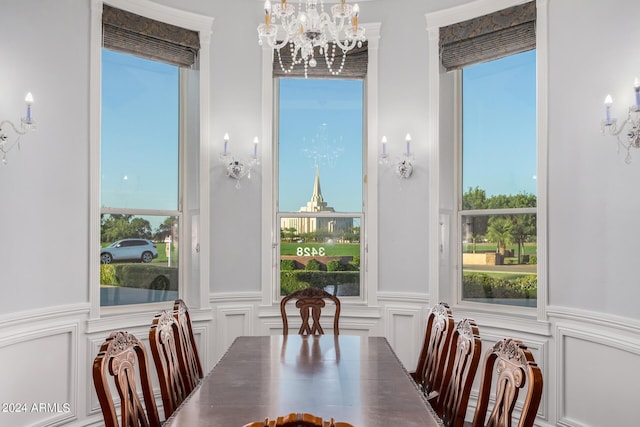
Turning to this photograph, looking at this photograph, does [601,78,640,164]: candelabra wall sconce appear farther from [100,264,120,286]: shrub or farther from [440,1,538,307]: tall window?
[100,264,120,286]: shrub

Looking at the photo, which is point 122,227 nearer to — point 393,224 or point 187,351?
point 187,351

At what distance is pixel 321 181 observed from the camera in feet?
13.6

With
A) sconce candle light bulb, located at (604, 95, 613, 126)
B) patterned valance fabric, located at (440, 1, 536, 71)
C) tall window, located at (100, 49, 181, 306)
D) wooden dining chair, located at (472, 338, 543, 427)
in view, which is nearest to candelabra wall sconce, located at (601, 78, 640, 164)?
sconce candle light bulb, located at (604, 95, 613, 126)

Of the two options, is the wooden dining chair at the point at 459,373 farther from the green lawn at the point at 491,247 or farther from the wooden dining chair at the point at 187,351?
the green lawn at the point at 491,247

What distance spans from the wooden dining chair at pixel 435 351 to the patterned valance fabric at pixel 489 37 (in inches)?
80.0

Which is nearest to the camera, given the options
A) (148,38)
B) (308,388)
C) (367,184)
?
(308,388)

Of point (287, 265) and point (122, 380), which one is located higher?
point (287, 265)

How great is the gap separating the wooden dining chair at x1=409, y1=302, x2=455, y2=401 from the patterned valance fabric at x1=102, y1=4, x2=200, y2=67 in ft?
8.96

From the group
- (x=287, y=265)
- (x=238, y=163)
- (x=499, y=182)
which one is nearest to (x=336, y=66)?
(x=238, y=163)

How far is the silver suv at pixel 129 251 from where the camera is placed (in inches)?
138

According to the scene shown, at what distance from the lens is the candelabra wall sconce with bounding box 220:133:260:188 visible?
3875mm

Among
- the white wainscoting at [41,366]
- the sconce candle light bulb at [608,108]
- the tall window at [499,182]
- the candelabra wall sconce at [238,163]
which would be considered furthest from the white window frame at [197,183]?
the sconce candle light bulb at [608,108]

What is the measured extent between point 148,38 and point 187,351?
2366 millimetres

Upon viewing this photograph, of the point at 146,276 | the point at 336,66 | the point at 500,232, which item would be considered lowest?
the point at 146,276
